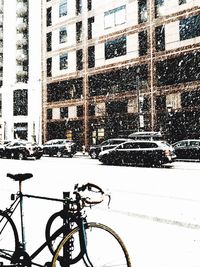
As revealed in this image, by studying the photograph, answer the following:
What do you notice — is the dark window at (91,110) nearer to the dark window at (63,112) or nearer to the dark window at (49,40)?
the dark window at (63,112)

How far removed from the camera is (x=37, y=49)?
5447 centimetres

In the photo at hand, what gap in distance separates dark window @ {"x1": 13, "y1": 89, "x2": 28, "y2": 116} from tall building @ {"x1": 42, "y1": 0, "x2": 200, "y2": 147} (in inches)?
421

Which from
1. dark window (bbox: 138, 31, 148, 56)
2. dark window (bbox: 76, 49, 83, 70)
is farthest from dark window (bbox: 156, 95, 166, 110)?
dark window (bbox: 76, 49, 83, 70)

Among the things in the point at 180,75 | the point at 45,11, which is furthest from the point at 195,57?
the point at 45,11

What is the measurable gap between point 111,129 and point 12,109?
23712 mm

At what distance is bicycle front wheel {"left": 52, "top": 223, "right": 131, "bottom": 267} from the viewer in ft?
11.5

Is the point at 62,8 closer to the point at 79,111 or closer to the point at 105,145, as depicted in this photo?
the point at 79,111

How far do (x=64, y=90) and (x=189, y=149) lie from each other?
23.4 metres

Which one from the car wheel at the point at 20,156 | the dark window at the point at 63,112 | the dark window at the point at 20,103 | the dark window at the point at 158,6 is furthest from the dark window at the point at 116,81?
the dark window at the point at 20,103

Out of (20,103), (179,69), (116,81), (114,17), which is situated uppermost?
(114,17)

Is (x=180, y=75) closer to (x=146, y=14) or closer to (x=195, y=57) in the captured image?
(x=195, y=57)

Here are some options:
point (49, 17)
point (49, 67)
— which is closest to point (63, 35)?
point (49, 67)

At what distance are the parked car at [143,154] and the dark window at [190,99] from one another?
12088 mm

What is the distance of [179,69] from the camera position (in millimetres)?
33031
